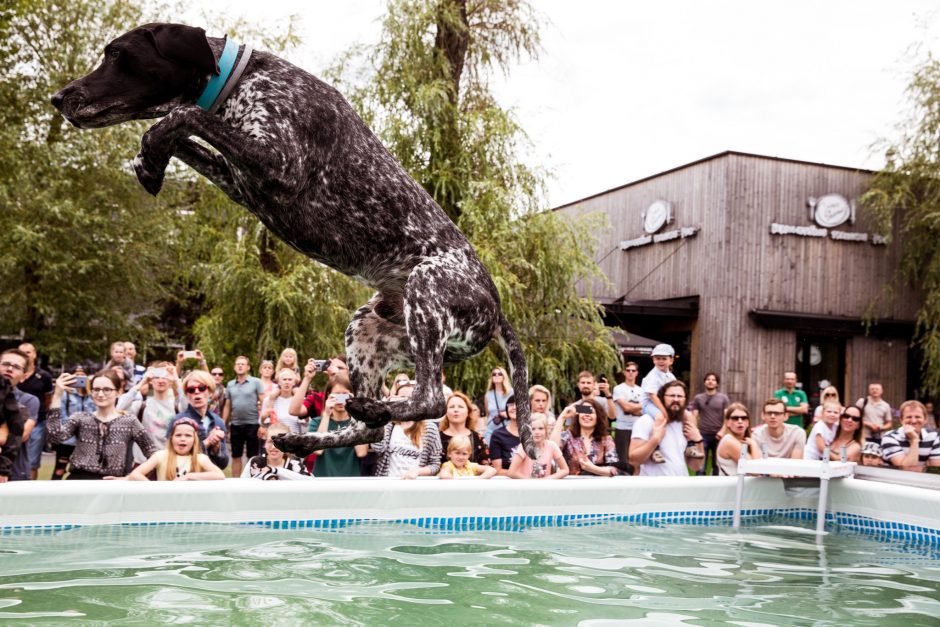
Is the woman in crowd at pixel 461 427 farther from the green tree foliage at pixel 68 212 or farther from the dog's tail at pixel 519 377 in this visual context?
the green tree foliage at pixel 68 212

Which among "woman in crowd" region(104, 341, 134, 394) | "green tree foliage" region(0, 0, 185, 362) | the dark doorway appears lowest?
"woman in crowd" region(104, 341, 134, 394)

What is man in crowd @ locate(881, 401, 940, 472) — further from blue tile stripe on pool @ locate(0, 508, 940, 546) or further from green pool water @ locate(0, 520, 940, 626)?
green pool water @ locate(0, 520, 940, 626)

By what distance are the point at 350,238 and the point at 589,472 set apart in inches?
230

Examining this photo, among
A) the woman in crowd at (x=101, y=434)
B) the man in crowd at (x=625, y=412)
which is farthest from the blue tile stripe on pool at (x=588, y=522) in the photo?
the man in crowd at (x=625, y=412)

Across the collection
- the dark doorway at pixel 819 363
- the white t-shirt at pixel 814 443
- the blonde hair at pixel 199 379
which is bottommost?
the white t-shirt at pixel 814 443

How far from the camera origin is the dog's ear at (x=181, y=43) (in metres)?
2.08

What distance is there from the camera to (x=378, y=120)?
1244 cm

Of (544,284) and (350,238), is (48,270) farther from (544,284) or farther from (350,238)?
(350,238)

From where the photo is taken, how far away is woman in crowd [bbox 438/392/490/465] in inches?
276

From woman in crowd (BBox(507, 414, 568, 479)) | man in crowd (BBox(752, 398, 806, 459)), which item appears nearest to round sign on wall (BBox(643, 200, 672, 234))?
man in crowd (BBox(752, 398, 806, 459))

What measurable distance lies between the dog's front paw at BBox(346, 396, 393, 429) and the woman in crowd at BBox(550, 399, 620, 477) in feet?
17.4

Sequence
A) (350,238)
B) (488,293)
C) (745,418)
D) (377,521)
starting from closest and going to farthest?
(350,238)
(488,293)
(377,521)
(745,418)

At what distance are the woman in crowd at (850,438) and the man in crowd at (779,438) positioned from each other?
1.03 ft

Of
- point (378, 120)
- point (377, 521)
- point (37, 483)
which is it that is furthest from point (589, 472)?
point (378, 120)
